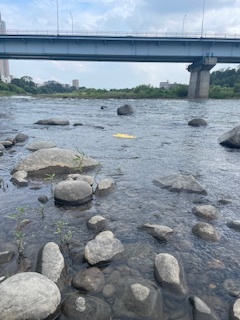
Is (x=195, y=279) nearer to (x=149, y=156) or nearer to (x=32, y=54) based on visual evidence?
(x=149, y=156)

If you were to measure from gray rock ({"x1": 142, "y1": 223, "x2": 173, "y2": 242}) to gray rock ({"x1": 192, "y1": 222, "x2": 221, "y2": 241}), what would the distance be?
437 millimetres

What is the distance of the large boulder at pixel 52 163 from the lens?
7551 mm

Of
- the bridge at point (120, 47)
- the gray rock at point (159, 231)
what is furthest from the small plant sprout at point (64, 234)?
the bridge at point (120, 47)

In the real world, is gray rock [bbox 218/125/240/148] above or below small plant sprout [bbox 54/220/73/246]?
above

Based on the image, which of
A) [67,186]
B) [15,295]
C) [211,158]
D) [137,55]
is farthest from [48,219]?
[137,55]

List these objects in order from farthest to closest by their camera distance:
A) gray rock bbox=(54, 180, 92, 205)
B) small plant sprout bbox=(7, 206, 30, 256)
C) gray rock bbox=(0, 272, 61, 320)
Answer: gray rock bbox=(54, 180, 92, 205)
small plant sprout bbox=(7, 206, 30, 256)
gray rock bbox=(0, 272, 61, 320)

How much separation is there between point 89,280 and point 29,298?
79 cm

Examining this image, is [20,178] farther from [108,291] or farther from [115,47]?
[115,47]

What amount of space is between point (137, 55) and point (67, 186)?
54.4 meters

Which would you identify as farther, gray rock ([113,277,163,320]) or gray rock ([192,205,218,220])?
gray rock ([192,205,218,220])

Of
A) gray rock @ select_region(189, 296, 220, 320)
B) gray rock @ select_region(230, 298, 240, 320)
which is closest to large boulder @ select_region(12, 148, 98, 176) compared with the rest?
gray rock @ select_region(189, 296, 220, 320)

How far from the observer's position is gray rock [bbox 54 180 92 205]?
5.61 m

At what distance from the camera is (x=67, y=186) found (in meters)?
5.70

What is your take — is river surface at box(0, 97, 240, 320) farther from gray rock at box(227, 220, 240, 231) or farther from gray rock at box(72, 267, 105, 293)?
gray rock at box(72, 267, 105, 293)
